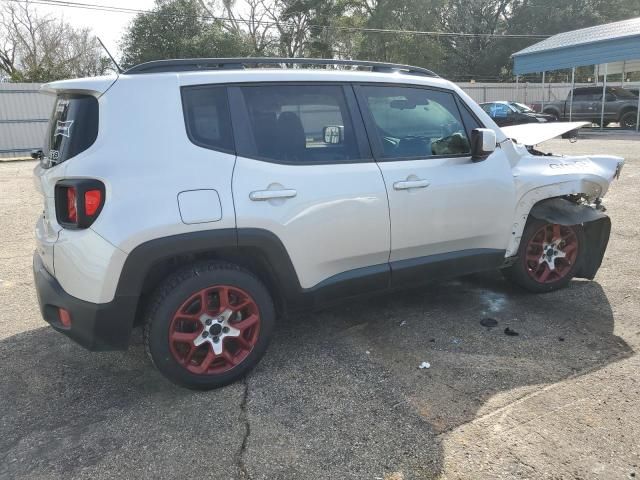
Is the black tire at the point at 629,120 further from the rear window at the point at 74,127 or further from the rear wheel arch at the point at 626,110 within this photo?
the rear window at the point at 74,127

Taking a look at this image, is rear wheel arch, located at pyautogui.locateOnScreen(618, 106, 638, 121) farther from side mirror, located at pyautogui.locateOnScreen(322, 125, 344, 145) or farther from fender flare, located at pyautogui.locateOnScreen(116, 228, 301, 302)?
fender flare, located at pyautogui.locateOnScreen(116, 228, 301, 302)

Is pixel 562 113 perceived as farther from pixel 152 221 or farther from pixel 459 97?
pixel 152 221

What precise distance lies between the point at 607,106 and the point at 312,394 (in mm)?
24599

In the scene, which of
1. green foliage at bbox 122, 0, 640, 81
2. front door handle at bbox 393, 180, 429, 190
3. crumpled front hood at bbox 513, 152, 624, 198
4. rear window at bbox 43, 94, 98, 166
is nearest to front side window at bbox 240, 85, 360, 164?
front door handle at bbox 393, 180, 429, 190

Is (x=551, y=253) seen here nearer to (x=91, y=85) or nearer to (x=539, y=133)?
(x=539, y=133)

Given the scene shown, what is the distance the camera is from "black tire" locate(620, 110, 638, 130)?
22.9 meters

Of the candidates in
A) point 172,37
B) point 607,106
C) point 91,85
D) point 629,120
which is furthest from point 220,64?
point 172,37

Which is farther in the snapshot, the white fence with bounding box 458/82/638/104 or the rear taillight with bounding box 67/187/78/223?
the white fence with bounding box 458/82/638/104

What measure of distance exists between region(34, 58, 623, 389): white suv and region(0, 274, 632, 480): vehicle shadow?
1.07 ft

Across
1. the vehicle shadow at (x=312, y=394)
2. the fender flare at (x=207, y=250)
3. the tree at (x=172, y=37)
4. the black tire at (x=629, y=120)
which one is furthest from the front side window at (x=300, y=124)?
the tree at (x=172, y=37)

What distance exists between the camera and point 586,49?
80.1ft

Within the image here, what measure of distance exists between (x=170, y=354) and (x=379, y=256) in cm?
147

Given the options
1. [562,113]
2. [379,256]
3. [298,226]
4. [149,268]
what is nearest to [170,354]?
[149,268]

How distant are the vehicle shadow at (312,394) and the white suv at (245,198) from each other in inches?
12.9
